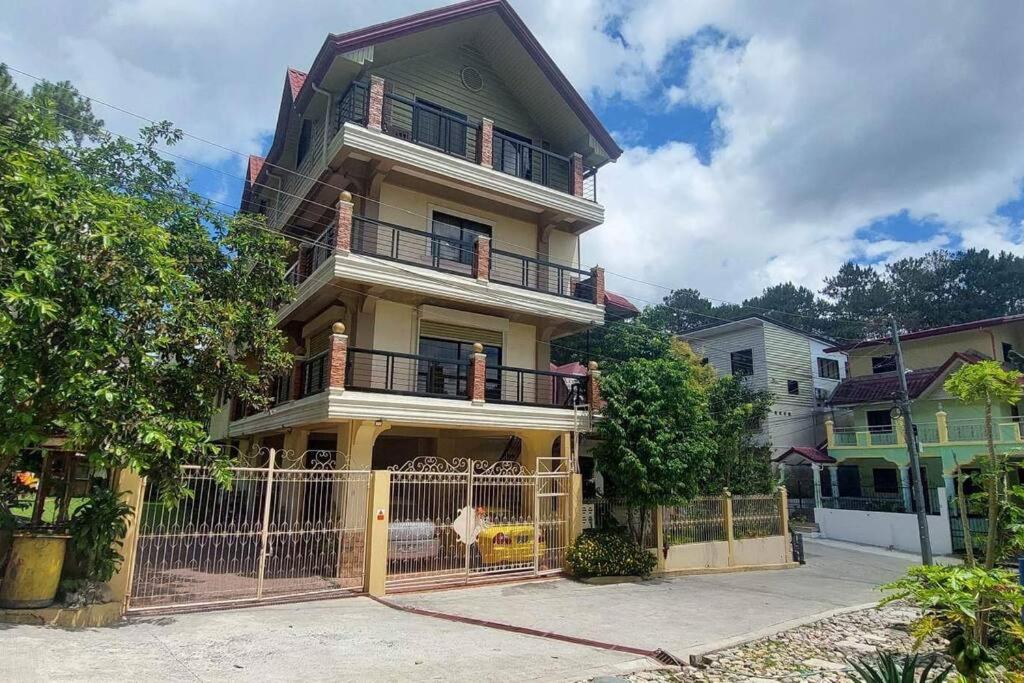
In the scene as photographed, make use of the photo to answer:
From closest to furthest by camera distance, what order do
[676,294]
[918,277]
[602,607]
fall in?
[602,607] → [918,277] → [676,294]

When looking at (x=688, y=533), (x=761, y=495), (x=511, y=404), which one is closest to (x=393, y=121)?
(x=511, y=404)

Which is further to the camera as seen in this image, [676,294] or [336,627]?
[676,294]

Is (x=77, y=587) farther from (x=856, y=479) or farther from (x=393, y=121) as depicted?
(x=856, y=479)

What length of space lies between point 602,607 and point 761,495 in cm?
838

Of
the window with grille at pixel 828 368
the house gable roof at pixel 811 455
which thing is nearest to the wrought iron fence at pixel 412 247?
the house gable roof at pixel 811 455

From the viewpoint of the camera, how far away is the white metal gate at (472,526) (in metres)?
10.6

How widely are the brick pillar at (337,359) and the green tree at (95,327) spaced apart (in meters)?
2.09

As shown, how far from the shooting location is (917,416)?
85.6 feet

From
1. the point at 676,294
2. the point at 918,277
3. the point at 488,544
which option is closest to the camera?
the point at 488,544

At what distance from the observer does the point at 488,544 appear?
37.9 feet

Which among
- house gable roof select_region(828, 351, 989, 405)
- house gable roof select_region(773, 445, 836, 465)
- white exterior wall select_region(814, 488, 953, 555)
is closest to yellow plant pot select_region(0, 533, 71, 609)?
white exterior wall select_region(814, 488, 953, 555)

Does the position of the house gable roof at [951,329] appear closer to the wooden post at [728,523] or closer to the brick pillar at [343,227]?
the wooden post at [728,523]

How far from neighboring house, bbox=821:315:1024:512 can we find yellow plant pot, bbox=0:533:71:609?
84.0ft

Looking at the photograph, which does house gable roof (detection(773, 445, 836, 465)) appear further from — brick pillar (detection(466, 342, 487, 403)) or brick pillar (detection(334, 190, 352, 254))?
brick pillar (detection(334, 190, 352, 254))
